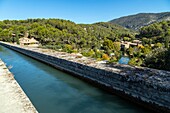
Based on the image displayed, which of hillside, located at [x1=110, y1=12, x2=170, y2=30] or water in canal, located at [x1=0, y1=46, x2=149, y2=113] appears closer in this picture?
water in canal, located at [x1=0, y1=46, x2=149, y2=113]

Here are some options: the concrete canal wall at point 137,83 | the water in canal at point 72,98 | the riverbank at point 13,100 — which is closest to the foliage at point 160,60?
the concrete canal wall at point 137,83

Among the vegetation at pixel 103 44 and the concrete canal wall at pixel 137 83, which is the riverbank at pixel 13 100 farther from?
the vegetation at pixel 103 44

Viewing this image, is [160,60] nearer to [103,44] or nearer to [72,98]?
[72,98]

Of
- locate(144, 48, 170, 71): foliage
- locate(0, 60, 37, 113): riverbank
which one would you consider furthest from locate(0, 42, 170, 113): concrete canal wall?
locate(144, 48, 170, 71): foliage

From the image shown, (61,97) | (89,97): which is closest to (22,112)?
(61,97)

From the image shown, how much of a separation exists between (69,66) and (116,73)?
338 centimetres

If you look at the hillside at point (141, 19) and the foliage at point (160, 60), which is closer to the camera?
the foliage at point (160, 60)

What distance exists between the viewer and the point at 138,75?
4.89 m

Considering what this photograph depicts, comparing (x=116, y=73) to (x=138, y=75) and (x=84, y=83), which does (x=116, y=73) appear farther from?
(x=84, y=83)

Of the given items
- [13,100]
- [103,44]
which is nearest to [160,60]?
[13,100]

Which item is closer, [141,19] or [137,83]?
[137,83]

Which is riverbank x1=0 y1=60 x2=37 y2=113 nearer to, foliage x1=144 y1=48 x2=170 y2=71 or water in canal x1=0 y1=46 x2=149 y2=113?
water in canal x1=0 y1=46 x2=149 y2=113

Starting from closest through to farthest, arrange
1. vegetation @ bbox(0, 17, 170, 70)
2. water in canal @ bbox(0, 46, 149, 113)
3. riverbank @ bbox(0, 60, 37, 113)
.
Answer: riverbank @ bbox(0, 60, 37, 113) < water in canal @ bbox(0, 46, 149, 113) < vegetation @ bbox(0, 17, 170, 70)

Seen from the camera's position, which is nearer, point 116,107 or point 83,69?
point 116,107
